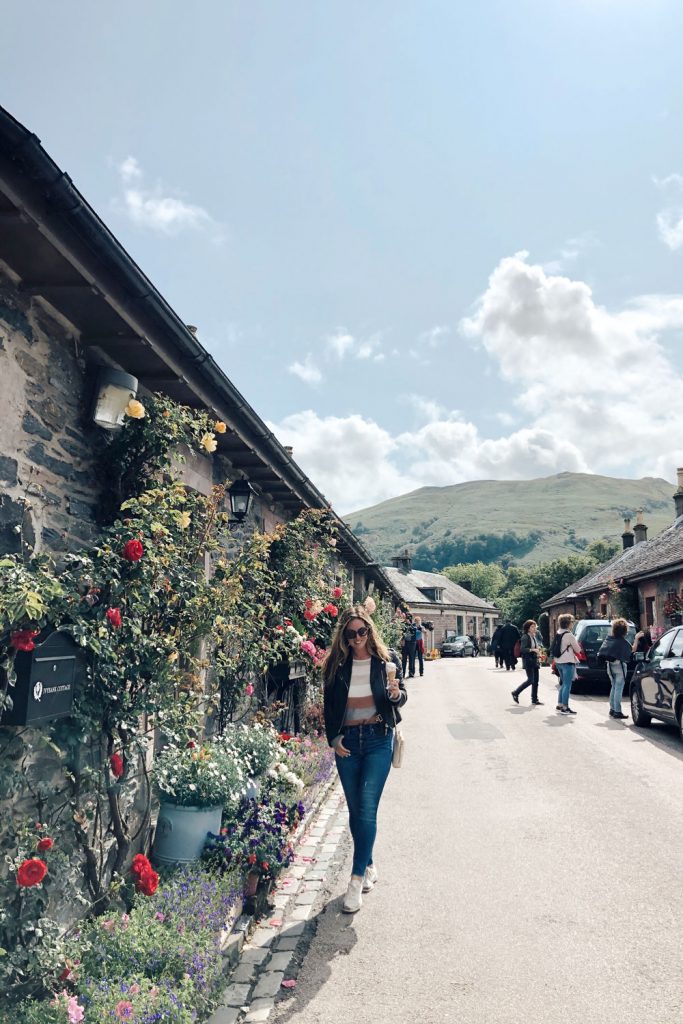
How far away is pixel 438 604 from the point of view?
5609 cm

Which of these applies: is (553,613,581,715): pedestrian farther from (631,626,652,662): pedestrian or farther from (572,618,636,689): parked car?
(572,618,636,689): parked car

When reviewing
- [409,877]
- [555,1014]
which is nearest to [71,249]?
[555,1014]

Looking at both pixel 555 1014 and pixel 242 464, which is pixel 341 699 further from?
pixel 242 464

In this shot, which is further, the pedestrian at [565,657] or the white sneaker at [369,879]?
the pedestrian at [565,657]

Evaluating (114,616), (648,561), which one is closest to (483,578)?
(648,561)

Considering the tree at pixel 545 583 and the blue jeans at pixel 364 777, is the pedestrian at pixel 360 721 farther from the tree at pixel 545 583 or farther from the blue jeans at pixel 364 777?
the tree at pixel 545 583

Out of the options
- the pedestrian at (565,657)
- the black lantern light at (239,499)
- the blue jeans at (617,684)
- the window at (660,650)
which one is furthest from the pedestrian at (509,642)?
the black lantern light at (239,499)

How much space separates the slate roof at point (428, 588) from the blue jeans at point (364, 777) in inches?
1839

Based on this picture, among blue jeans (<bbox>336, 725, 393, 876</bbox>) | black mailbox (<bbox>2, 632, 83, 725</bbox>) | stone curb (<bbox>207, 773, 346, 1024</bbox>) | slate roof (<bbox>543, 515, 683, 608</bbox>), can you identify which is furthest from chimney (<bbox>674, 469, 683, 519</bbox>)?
black mailbox (<bbox>2, 632, 83, 725</bbox>)

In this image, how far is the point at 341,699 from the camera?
4777 millimetres

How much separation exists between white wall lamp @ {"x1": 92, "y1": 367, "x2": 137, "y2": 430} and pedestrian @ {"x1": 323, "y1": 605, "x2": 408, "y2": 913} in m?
1.95

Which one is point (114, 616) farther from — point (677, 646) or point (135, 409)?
point (677, 646)

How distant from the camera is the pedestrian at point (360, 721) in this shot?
15.2ft

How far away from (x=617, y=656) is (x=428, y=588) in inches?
1796
